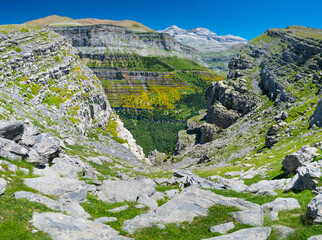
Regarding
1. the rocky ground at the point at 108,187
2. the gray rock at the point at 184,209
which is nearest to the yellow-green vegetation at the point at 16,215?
the rocky ground at the point at 108,187

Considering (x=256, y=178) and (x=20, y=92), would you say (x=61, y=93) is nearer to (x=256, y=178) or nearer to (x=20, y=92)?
(x=20, y=92)

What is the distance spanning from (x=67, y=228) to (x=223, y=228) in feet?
37.1

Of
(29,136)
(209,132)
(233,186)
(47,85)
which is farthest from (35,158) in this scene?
(209,132)

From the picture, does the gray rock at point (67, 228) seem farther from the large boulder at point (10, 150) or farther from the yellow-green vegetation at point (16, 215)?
the large boulder at point (10, 150)

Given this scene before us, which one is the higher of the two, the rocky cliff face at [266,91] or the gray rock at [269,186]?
the rocky cliff face at [266,91]

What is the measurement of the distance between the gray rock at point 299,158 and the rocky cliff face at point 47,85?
45.7 meters

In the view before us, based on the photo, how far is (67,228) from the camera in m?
13.7

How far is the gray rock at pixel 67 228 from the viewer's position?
13.2 metres

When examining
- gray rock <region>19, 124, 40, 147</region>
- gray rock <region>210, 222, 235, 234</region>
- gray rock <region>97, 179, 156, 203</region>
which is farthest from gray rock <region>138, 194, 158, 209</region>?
gray rock <region>19, 124, 40, 147</region>

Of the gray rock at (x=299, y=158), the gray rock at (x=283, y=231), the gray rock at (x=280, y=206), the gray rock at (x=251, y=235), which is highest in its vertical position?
the gray rock at (x=299, y=158)

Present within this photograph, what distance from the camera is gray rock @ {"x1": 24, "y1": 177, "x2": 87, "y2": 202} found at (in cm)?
1934

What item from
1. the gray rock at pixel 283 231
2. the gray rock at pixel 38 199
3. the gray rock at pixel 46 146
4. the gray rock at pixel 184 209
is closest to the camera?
the gray rock at pixel 283 231

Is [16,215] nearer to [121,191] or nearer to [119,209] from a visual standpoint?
[119,209]

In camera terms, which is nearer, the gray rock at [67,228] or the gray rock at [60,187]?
the gray rock at [67,228]
